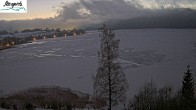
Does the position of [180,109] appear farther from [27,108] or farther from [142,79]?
[142,79]

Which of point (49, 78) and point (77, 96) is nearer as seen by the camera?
point (77, 96)

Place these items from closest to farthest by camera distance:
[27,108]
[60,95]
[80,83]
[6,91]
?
[27,108] → [60,95] → [6,91] → [80,83]

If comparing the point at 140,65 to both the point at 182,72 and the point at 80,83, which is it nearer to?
the point at 182,72

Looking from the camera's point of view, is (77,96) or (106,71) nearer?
(106,71)

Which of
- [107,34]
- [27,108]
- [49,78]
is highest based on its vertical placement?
[107,34]

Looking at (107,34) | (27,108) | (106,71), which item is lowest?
(27,108)

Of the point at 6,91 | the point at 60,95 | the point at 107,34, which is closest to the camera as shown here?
the point at 107,34

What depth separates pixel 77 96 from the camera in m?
27.6

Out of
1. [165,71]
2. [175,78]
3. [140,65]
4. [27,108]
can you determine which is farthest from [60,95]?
[140,65]

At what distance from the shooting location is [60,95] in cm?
2712

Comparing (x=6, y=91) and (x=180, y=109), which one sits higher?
(x=180, y=109)

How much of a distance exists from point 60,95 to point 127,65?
2367cm

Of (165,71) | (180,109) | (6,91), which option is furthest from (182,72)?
(180,109)

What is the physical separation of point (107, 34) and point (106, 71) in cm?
257
